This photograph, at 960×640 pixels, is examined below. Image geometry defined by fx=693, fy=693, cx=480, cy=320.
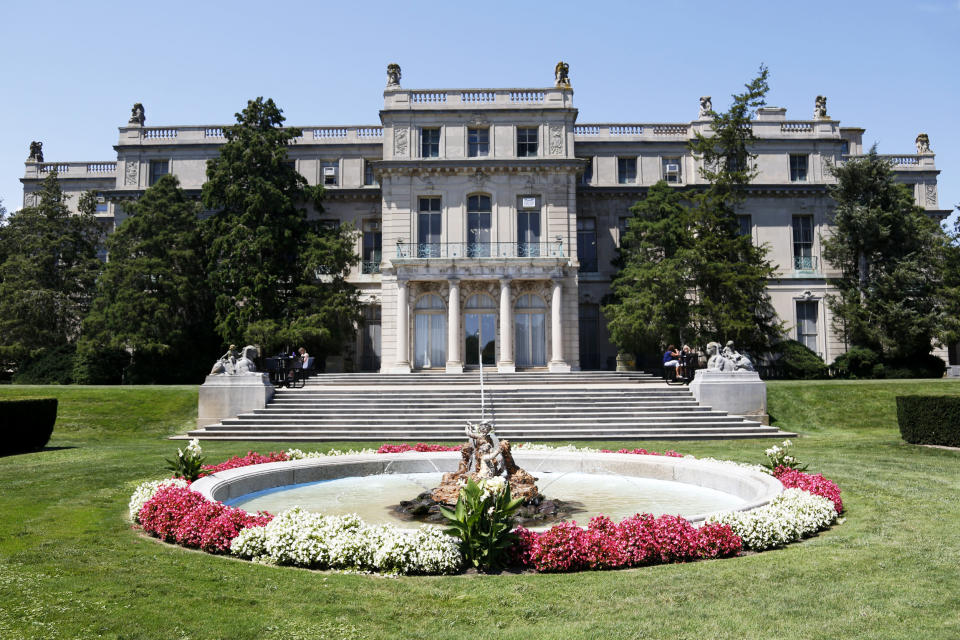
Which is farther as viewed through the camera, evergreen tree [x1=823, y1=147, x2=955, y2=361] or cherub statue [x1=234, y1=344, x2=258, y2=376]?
evergreen tree [x1=823, y1=147, x2=955, y2=361]

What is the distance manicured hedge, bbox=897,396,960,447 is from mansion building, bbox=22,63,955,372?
17069 mm

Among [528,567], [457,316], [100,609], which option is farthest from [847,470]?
[457,316]

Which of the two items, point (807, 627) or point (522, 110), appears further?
point (522, 110)

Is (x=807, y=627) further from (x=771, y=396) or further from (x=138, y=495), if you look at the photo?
(x=771, y=396)

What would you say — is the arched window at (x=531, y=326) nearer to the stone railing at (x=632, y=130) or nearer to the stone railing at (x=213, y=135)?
the stone railing at (x=632, y=130)

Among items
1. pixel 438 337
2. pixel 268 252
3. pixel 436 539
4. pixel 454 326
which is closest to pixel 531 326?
pixel 454 326

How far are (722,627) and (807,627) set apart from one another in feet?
2.05

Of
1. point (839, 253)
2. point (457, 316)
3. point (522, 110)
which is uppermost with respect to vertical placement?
point (522, 110)

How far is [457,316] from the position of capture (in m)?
33.0

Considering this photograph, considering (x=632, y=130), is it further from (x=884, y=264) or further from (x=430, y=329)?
(x=430, y=329)

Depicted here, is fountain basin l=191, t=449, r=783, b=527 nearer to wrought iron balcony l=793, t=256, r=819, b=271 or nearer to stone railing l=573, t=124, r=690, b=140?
wrought iron balcony l=793, t=256, r=819, b=271

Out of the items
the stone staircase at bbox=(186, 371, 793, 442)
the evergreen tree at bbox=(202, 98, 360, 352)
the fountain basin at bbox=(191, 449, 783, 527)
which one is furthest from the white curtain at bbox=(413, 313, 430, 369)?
the fountain basin at bbox=(191, 449, 783, 527)

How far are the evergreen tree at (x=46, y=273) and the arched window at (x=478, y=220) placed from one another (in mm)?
20649

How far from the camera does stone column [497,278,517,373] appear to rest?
32.9m
